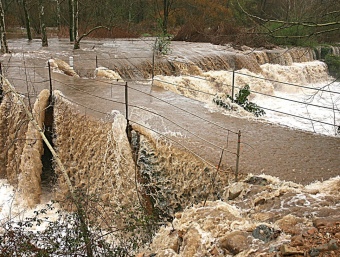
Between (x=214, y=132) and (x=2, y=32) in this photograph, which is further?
(x=2, y=32)

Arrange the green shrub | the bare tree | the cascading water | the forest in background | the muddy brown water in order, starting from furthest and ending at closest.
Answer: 1. the forest in background
2. the green shrub
3. the muddy brown water
4. the cascading water
5. the bare tree

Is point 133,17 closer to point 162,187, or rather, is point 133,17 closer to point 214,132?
point 214,132

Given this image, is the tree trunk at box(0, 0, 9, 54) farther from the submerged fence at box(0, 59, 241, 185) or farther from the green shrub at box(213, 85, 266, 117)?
the green shrub at box(213, 85, 266, 117)

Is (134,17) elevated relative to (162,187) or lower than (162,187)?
elevated

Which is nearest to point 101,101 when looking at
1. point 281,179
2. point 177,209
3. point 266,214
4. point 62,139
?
point 62,139

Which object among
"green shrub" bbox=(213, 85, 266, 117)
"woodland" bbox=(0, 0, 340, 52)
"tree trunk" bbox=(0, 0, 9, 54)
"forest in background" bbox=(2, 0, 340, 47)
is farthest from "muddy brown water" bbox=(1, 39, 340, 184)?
"forest in background" bbox=(2, 0, 340, 47)

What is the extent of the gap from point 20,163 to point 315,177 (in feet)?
20.7

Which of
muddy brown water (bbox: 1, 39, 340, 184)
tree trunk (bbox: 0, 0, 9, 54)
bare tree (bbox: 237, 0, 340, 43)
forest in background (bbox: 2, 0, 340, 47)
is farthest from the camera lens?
forest in background (bbox: 2, 0, 340, 47)

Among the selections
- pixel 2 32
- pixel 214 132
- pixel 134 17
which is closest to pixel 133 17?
pixel 134 17

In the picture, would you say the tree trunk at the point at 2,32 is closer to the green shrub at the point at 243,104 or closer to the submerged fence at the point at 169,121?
the submerged fence at the point at 169,121

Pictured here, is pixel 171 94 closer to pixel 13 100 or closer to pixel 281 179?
pixel 13 100

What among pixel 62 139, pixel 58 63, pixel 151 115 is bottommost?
pixel 62 139

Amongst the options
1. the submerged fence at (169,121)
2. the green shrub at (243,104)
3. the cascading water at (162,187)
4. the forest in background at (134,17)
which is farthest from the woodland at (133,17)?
the cascading water at (162,187)

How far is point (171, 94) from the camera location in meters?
10.3
